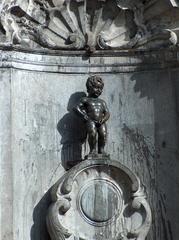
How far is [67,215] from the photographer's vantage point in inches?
408

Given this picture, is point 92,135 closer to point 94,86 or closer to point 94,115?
point 94,115

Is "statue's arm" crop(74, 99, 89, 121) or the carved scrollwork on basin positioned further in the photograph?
"statue's arm" crop(74, 99, 89, 121)

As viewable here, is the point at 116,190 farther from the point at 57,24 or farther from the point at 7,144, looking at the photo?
the point at 57,24

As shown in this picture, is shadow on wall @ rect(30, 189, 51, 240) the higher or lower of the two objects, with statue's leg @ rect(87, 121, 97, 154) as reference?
lower

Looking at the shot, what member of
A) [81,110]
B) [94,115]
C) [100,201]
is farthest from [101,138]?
[100,201]

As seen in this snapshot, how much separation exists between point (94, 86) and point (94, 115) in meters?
0.43

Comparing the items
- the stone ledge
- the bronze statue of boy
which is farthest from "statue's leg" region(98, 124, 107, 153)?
the stone ledge

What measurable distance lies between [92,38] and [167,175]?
210cm

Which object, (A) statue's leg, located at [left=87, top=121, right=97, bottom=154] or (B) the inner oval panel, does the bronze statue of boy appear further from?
(B) the inner oval panel

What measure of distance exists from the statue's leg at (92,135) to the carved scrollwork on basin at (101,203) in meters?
0.26

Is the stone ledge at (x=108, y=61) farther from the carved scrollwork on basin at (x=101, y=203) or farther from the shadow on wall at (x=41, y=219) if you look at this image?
the shadow on wall at (x=41, y=219)

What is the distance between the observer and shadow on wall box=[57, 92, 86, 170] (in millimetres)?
10969

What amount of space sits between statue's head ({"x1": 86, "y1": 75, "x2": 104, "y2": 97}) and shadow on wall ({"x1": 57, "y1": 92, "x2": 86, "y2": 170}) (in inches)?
11.3

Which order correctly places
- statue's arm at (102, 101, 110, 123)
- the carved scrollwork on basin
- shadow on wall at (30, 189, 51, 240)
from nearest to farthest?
the carved scrollwork on basin, shadow on wall at (30, 189, 51, 240), statue's arm at (102, 101, 110, 123)
